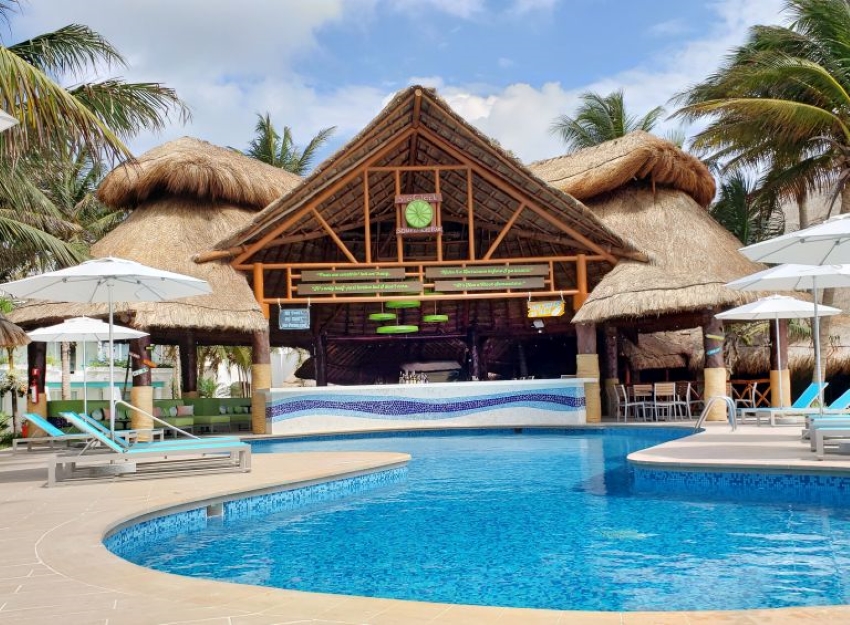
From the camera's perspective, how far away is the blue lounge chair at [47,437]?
31.2ft

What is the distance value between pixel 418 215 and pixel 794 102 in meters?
7.05

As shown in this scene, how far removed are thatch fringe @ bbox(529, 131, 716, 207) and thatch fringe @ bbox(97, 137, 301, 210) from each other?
621 cm

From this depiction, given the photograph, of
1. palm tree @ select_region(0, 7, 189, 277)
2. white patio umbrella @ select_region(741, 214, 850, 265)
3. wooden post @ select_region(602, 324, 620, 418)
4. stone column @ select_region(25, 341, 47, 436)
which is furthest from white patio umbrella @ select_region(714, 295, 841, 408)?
stone column @ select_region(25, 341, 47, 436)

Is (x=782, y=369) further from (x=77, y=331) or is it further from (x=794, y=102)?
(x=77, y=331)

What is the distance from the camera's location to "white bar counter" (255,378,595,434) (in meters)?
15.0

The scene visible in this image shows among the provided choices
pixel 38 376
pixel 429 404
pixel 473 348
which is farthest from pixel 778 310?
pixel 38 376

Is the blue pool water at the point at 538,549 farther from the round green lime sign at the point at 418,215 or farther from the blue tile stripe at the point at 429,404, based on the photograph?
the round green lime sign at the point at 418,215

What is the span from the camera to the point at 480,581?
14.6ft

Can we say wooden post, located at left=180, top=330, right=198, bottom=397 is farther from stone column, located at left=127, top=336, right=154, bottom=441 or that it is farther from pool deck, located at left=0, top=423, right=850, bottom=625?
pool deck, located at left=0, top=423, right=850, bottom=625

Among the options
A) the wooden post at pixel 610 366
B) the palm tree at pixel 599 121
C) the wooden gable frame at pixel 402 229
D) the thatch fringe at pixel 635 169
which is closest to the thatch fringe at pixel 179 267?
the wooden gable frame at pixel 402 229

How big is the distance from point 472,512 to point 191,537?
2240mm

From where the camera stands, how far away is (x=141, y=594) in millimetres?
3316

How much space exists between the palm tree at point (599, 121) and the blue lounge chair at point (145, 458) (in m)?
21.4

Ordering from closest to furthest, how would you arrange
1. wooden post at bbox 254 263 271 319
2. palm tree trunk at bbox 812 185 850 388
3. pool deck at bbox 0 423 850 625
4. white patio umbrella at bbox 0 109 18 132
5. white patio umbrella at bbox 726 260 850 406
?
pool deck at bbox 0 423 850 625, white patio umbrella at bbox 0 109 18 132, white patio umbrella at bbox 726 260 850 406, palm tree trunk at bbox 812 185 850 388, wooden post at bbox 254 263 271 319
